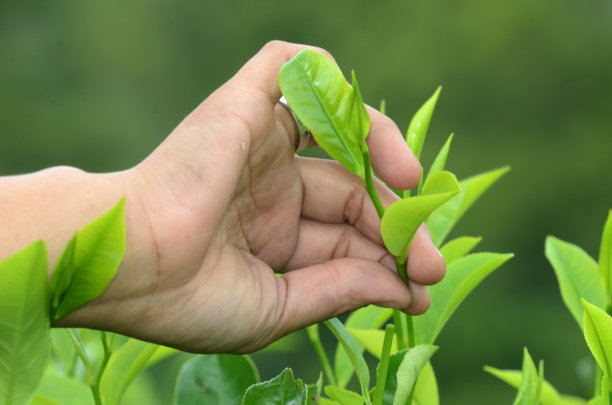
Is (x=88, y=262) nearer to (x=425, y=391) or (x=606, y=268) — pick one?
(x=425, y=391)

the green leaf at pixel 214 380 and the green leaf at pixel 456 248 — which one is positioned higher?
the green leaf at pixel 456 248

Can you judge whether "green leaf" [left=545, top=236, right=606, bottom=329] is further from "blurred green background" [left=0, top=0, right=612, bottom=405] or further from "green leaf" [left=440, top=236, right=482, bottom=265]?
"blurred green background" [left=0, top=0, right=612, bottom=405]

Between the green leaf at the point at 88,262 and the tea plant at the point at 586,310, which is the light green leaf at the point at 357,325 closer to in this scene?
the tea plant at the point at 586,310

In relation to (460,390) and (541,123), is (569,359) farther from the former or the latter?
(541,123)

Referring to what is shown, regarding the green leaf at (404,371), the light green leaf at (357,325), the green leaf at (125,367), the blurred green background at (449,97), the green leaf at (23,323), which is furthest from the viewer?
the blurred green background at (449,97)

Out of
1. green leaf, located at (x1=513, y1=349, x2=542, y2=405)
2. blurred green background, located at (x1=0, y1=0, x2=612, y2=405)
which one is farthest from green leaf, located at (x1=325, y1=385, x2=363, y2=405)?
blurred green background, located at (x1=0, y1=0, x2=612, y2=405)

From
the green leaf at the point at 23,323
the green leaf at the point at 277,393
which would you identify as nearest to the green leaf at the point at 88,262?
the green leaf at the point at 23,323

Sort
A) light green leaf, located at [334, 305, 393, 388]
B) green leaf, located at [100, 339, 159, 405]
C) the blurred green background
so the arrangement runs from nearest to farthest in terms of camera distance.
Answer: green leaf, located at [100, 339, 159, 405], light green leaf, located at [334, 305, 393, 388], the blurred green background

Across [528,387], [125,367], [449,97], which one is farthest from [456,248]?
[449,97]
